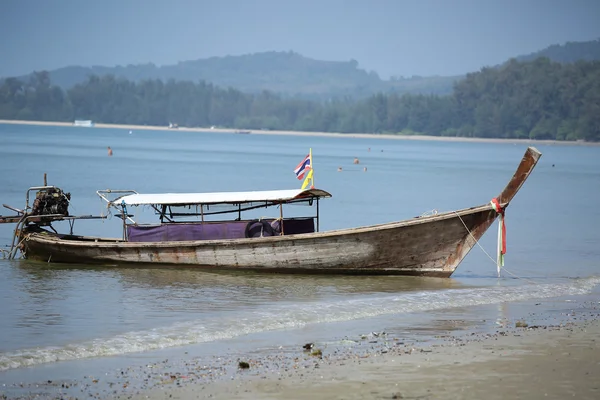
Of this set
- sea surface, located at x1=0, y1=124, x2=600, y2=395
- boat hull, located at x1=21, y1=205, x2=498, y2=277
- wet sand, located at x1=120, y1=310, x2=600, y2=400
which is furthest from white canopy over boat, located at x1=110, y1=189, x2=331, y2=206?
wet sand, located at x1=120, y1=310, x2=600, y2=400

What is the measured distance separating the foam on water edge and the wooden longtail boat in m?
1.38

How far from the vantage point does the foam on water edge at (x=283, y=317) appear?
1437cm

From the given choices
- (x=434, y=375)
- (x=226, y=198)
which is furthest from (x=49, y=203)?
(x=434, y=375)

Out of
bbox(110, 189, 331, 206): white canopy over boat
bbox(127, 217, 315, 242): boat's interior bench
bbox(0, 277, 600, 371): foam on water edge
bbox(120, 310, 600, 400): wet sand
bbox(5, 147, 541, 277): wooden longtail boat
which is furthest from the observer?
bbox(127, 217, 315, 242): boat's interior bench

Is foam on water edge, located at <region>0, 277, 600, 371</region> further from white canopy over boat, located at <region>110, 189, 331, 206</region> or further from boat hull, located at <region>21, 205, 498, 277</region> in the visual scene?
white canopy over boat, located at <region>110, 189, 331, 206</region>

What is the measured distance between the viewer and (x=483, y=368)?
12.7 meters

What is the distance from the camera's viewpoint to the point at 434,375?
486 inches

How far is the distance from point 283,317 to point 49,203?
971 cm

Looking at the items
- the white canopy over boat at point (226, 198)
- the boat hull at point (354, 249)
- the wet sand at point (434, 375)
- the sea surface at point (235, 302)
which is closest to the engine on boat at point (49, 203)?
the sea surface at point (235, 302)

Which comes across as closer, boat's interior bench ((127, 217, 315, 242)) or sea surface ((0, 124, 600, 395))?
sea surface ((0, 124, 600, 395))

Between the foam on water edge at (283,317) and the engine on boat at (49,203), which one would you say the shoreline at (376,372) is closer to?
the foam on water edge at (283,317)

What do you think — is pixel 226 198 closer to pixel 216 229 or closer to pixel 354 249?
pixel 216 229

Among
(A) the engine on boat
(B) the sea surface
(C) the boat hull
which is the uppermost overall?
(A) the engine on boat

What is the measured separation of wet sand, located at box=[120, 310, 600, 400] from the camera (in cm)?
1155
